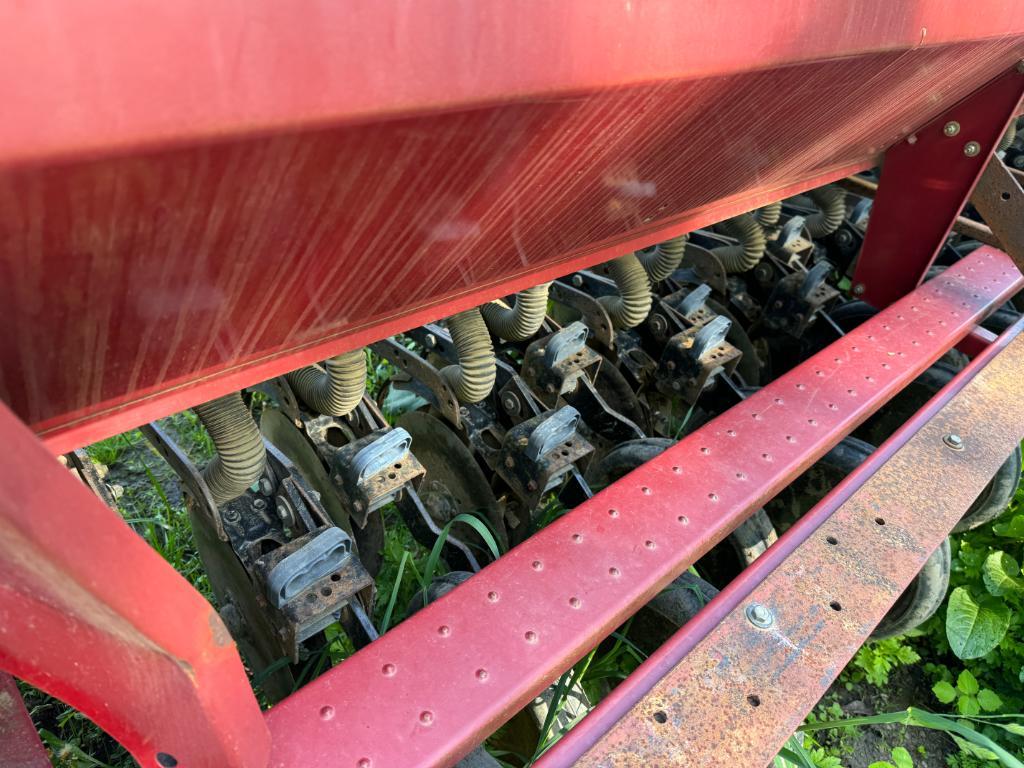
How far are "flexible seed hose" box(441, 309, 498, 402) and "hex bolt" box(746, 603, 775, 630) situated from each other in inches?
29.5

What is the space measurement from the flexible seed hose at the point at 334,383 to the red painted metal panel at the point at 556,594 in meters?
0.50

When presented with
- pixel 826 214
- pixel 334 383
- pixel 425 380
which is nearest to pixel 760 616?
pixel 334 383

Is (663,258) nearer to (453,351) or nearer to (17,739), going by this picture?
(453,351)

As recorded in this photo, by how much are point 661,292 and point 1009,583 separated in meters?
1.36

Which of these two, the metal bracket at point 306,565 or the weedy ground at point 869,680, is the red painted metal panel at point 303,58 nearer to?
Answer: the metal bracket at point 306,565

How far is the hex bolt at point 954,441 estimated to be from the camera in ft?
5.32

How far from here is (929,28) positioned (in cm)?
116

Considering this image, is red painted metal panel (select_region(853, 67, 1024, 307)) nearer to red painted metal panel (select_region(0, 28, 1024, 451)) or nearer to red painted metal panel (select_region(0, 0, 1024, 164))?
red painted metal panel (select_region(0, 28, 1024, 451))

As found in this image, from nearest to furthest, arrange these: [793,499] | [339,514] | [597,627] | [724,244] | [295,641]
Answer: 1. [597,627]
2. [295,641]
3. [339,514]
4. [793,499]
5. [724,244]

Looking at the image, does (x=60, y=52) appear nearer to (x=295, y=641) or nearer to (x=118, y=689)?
(x=118, y=689)

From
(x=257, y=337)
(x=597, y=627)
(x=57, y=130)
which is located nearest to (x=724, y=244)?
(x=597, y=627)

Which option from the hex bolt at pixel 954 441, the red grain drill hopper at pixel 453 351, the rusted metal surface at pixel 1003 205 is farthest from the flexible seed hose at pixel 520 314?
the rusted metal surface at pixel 1003 205

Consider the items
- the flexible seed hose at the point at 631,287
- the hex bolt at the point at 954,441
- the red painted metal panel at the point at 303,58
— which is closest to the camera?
the red painted metal panel at the point at 303,58

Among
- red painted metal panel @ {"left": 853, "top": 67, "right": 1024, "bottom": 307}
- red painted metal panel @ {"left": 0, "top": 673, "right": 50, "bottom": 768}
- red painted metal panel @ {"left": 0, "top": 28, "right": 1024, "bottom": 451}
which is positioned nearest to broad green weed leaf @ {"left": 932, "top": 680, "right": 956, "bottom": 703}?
red painted metal panel @ {"left": 853, "top": 67, "right": 1024, "bottom": 307}
